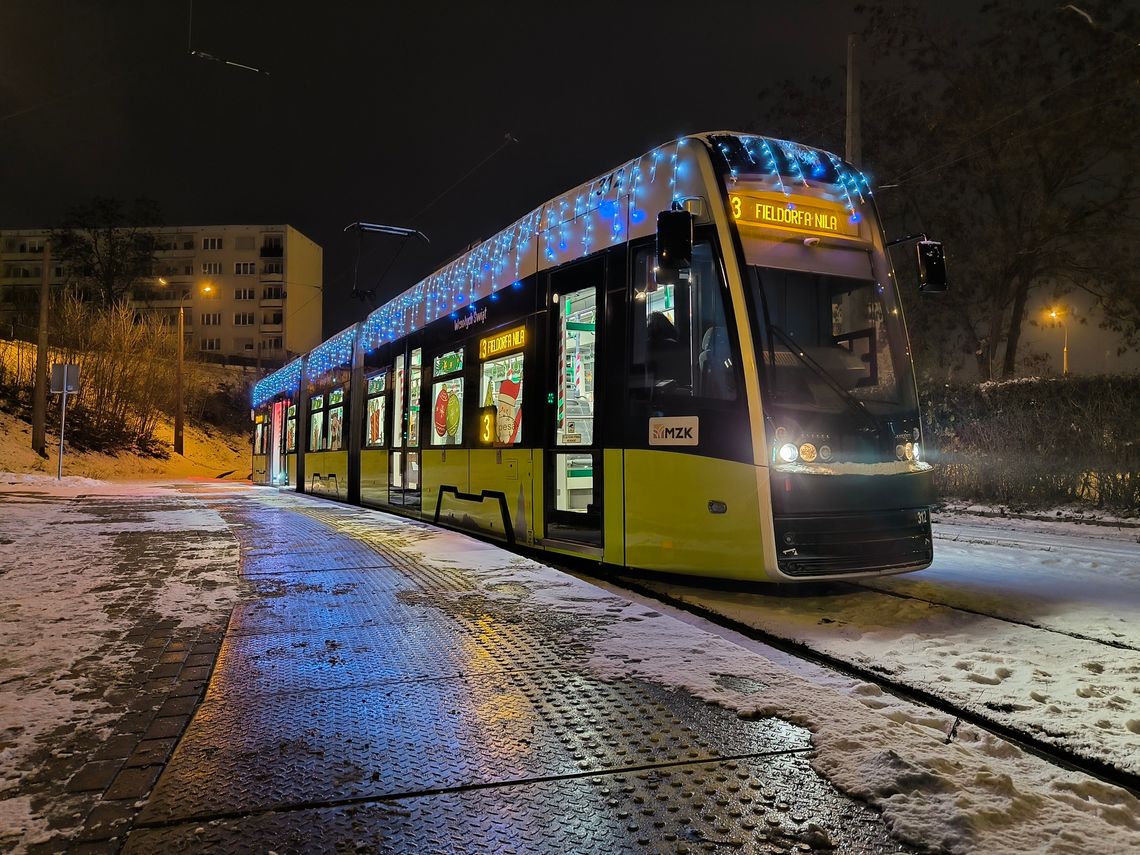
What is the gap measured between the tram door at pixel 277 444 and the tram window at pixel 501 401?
→ 566 inches

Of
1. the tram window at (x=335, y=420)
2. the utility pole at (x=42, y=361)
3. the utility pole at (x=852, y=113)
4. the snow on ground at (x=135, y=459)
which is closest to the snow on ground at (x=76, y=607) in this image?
the tram window at (x=335, y=420)

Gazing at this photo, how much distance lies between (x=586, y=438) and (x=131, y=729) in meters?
4.50

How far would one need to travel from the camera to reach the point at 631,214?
6.57m

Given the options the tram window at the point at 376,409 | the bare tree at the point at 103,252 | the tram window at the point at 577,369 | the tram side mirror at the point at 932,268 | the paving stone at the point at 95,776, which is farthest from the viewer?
the bare tree at the point at 103,252

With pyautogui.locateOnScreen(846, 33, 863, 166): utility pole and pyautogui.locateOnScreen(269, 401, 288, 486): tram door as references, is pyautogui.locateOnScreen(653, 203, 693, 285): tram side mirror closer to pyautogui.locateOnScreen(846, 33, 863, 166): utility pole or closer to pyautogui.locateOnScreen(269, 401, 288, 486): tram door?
pyautogui.locateOnScreen(846, 33, 863, 166): utility pole

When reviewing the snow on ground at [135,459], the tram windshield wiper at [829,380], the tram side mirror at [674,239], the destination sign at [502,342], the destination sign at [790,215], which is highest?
the destination sign at [790,215]

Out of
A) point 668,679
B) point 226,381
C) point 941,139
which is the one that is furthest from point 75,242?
point 668,679

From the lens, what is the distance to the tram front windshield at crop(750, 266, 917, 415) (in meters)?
5.61

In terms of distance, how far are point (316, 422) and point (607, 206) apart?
12.3 metres

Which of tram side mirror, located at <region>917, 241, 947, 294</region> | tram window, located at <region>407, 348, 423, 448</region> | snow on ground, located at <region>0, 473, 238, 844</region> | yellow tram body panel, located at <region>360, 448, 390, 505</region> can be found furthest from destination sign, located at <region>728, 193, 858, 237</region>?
yellow tram body panel, located at <region>360, 448, 390, 505</region>

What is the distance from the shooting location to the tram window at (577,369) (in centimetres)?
699

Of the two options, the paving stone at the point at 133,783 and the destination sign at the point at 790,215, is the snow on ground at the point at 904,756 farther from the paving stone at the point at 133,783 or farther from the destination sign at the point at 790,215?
the destination sign at the point at 790,215

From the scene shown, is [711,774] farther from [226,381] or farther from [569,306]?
[226,381]

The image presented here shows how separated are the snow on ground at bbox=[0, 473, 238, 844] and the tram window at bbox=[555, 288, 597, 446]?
3175 millimetres
